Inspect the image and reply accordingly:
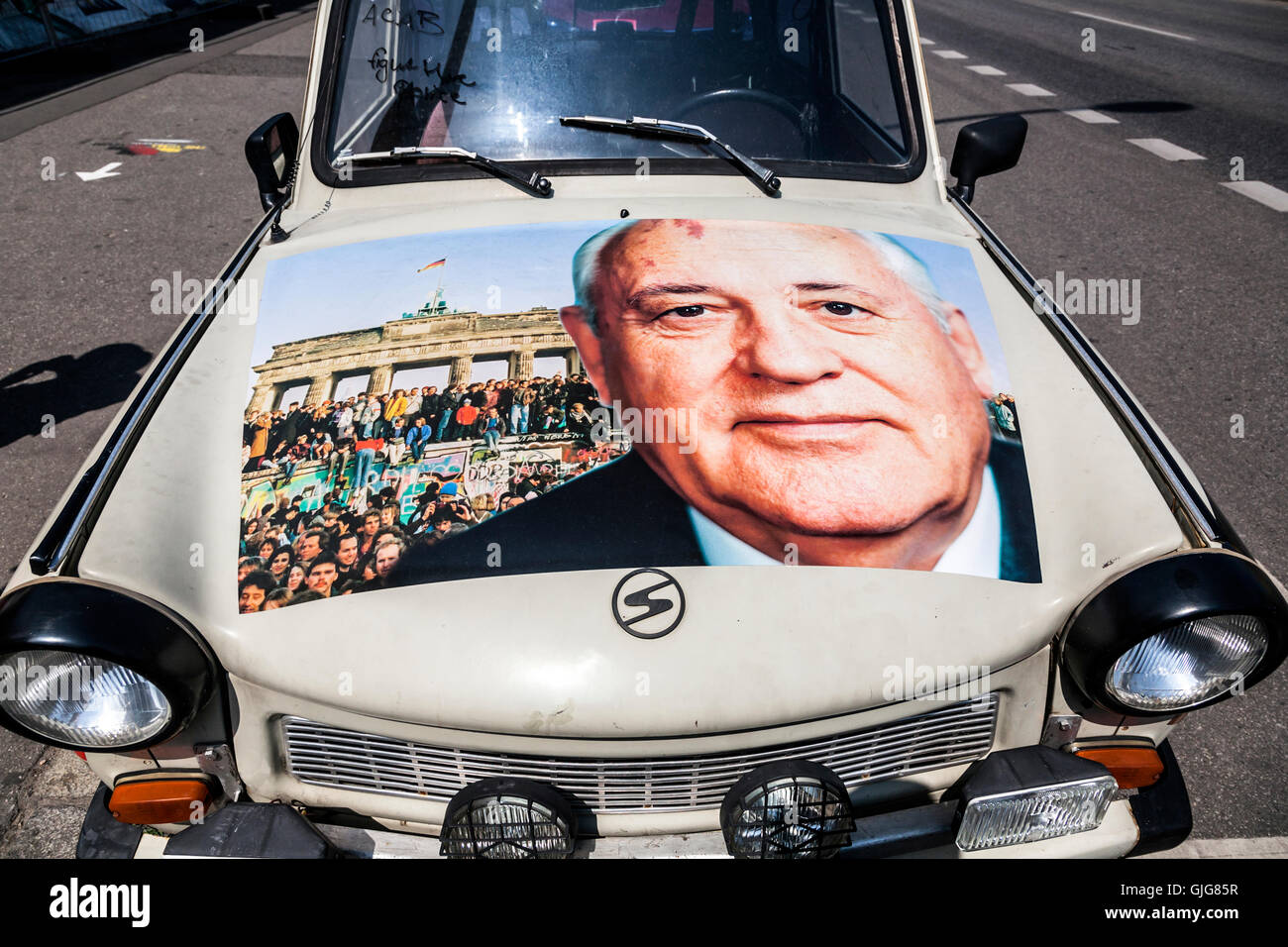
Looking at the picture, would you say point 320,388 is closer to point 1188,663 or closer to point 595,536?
point 595,536

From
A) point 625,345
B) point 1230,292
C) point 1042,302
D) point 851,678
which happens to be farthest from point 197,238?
point 1230,292

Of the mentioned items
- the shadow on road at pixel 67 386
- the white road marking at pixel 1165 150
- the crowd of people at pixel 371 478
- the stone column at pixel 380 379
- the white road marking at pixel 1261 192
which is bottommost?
the white road marking at pixel 1261 192

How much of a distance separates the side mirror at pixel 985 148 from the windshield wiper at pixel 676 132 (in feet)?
2.39

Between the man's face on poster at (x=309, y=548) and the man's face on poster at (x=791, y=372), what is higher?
the man's face on poster at (x=791, y=372)

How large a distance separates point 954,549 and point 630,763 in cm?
72

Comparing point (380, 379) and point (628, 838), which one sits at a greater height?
point (380, 379)

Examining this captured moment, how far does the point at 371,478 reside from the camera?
1892 millimetres

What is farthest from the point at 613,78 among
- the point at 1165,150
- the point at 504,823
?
the point at 1165,150

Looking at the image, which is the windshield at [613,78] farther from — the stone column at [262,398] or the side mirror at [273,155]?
the stone column at [262,398]

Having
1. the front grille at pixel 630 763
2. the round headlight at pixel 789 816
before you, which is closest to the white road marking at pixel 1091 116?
the front grille at pixel 630 763

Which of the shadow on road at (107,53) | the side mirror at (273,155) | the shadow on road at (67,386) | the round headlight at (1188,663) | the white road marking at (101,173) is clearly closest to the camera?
the round headlight at (1188,663)

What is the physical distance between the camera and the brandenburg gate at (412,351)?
208cm

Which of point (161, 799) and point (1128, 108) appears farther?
point (1128, 108)
